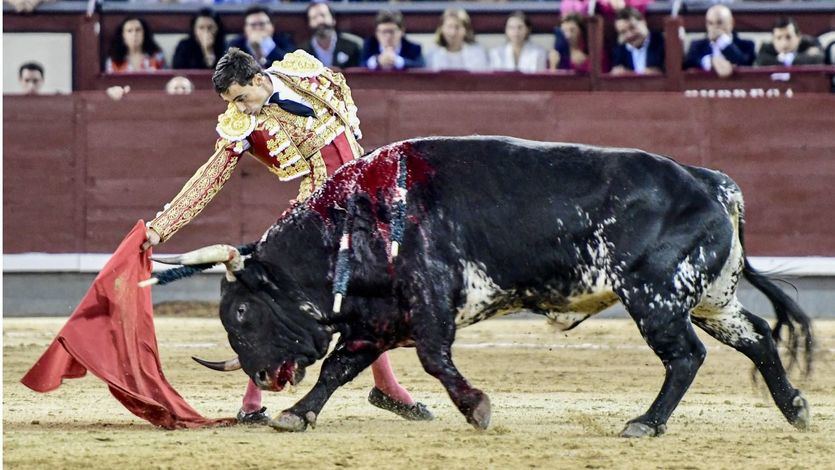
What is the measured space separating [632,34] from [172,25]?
2.94 meters

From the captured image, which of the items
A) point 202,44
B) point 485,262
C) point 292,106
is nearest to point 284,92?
point 292,106

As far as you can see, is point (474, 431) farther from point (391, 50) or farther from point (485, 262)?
point (391, 50)

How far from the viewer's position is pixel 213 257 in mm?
4824

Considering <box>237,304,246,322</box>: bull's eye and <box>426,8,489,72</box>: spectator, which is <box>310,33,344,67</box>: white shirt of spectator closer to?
<box>426,8,489,72</box>: spectator

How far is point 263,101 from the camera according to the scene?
515 centimetres

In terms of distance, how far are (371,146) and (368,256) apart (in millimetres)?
5000

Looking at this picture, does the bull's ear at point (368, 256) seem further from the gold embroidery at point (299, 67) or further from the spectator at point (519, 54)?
the spectator at point (519, 54)

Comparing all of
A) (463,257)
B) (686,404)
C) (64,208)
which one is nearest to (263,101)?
(463,257)

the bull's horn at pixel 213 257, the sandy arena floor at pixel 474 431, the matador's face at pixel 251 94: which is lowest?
the sandy arena floor at pixel 474 431

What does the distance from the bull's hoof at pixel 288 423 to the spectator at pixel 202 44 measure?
5.16m

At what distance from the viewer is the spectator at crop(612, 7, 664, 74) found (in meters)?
9.40

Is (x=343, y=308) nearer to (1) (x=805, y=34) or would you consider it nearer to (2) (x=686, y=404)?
(2) (x=686, y=404)

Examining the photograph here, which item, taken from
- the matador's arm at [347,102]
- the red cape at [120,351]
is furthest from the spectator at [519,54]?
the red cape at [120,351]

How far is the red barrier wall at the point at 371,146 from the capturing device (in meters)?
9.79
